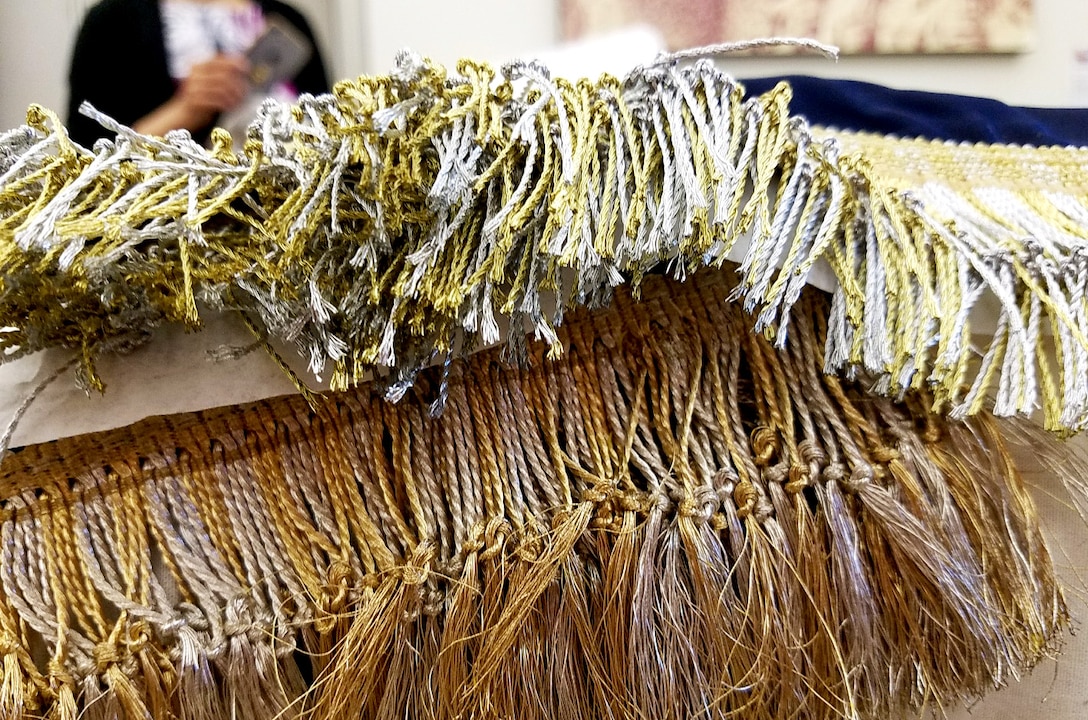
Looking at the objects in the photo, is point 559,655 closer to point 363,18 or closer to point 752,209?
point 752,209

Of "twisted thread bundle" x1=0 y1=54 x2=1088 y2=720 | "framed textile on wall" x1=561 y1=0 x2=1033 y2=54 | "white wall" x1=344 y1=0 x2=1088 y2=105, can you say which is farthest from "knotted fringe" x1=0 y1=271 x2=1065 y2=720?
"framed textile on wall" x1=561 y1=0 x2=1033 y2=54

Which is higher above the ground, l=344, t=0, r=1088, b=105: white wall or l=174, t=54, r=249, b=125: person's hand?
l=344, t=0, r=1088, b=105: white wall

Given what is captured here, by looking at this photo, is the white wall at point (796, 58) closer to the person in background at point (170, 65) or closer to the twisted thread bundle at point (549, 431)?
the person in background at point (170, 65)

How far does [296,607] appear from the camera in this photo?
39cm

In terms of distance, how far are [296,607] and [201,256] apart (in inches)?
8.3

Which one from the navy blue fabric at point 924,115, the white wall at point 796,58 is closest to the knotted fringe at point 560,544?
the navy blue fabric at point 924,115

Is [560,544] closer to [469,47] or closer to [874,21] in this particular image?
[469,47]

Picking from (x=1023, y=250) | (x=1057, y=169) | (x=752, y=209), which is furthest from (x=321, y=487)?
(x=1057, y=169)

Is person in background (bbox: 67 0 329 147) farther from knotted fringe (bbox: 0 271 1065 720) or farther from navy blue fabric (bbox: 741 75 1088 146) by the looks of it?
navy blue fabric (bbox: 741 75 1088 146)

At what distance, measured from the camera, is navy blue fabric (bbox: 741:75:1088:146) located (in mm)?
563

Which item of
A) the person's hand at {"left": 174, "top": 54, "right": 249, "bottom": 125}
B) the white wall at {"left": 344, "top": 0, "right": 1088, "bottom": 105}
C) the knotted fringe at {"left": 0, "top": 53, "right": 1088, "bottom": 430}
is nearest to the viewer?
the knotted fringe at {"left": 0, "top": 53, "right": 1088, "bottom": 430}

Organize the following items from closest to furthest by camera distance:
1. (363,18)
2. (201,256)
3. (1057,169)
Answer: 1. (201,256)
2. (1057,169)
3. (363,18)

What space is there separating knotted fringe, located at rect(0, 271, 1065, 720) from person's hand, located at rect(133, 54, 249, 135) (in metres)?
0.27

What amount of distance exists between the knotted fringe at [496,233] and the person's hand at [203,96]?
0.20 m
